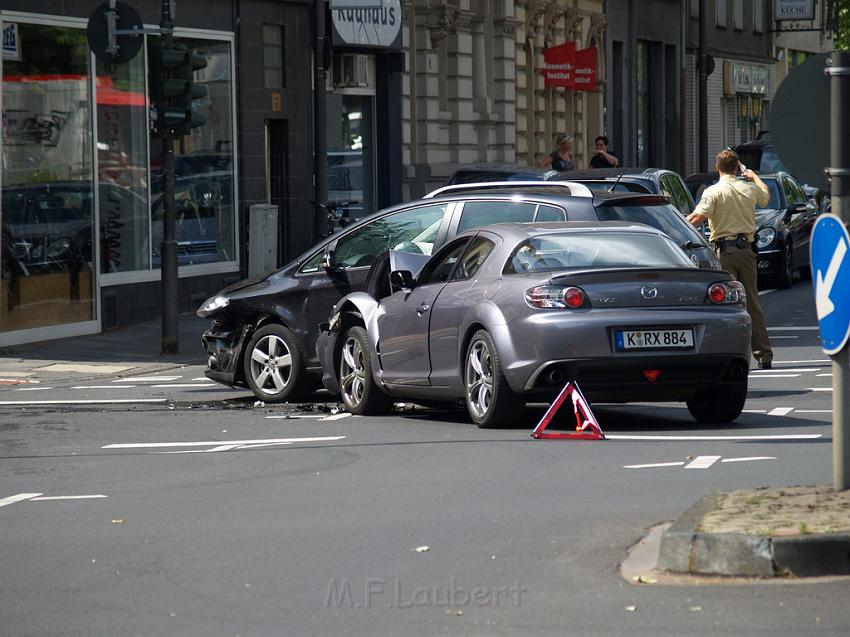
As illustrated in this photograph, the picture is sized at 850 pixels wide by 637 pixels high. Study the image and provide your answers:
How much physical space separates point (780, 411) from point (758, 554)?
19.7 feet

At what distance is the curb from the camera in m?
6.50

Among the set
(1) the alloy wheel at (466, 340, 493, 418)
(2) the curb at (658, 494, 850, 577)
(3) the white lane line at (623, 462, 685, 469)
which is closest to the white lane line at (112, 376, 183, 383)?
(1) the alloy wheel at (466, 340, 493, 418)

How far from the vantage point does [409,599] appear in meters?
6.50

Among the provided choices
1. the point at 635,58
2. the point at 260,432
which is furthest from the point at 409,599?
the point at 635,58

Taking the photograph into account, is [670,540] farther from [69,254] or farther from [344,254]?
[69,254]

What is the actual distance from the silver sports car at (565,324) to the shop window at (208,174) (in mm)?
11560

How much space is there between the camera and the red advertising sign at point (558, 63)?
39812mm

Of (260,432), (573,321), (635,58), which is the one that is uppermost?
(635,58)

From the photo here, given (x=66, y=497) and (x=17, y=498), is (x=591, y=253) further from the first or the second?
(x=17, y=498)

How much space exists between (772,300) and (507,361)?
1349 cm

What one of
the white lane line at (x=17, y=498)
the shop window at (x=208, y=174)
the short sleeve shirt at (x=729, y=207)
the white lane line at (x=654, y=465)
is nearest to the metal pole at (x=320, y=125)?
the shop window at (x=208, y=174)

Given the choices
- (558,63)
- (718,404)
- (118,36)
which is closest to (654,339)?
(718,404)

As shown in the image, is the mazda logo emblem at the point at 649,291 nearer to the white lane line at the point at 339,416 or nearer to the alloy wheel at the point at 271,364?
the white lane line at the point at 339,416

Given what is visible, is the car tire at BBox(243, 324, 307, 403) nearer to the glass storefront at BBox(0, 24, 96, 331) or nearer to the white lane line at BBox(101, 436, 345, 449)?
the white lane line at BBox(101, 436, 345, 449)
